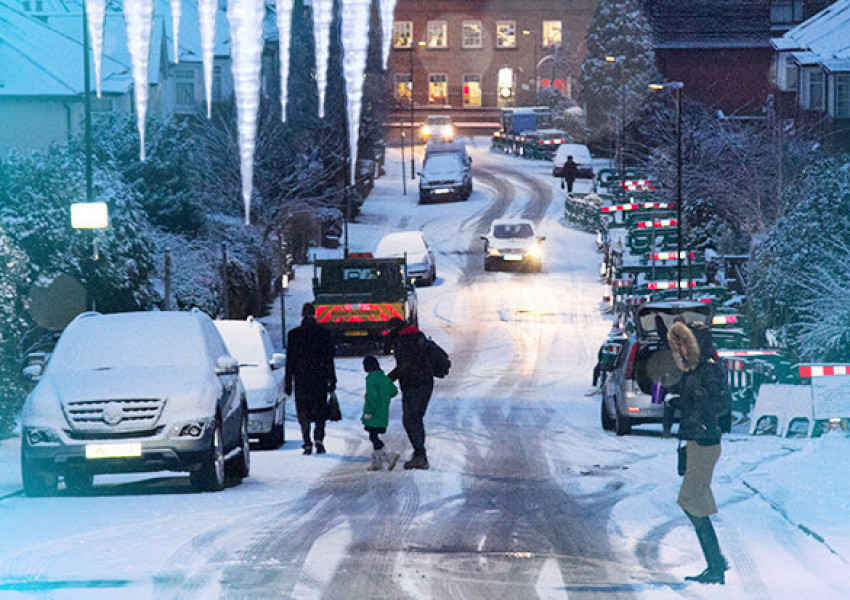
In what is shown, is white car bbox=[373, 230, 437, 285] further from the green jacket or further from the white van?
the green jacket

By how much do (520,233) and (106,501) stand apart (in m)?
43.8

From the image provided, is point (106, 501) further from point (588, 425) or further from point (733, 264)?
point (733, 264)

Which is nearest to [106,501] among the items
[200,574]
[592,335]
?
[200,574]

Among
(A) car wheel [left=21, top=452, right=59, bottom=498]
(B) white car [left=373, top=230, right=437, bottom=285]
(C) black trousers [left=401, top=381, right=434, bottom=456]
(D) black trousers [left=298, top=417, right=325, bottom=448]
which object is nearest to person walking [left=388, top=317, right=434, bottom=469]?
(C) black trousers [left=401, top=381, right=434, bottom=456]

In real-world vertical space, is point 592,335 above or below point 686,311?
below

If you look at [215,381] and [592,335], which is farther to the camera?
[592,335]

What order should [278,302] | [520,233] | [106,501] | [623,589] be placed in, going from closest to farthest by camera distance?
[623,589]
[106,501]
[278,302]
[520,233]

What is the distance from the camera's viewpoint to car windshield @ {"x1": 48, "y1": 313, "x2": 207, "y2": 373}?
50.4 ft

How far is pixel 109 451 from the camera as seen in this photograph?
14.4 metres

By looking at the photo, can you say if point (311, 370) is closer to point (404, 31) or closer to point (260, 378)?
point (260, 378)

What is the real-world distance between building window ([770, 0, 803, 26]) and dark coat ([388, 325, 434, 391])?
72495 mm

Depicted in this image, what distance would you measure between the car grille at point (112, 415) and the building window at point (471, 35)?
114 meters

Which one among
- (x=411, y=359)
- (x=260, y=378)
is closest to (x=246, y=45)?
(x=411, y=359)

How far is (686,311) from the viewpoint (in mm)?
26312
